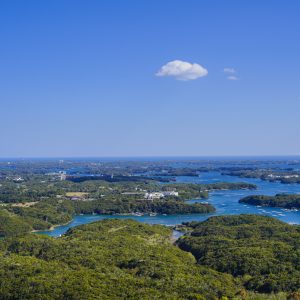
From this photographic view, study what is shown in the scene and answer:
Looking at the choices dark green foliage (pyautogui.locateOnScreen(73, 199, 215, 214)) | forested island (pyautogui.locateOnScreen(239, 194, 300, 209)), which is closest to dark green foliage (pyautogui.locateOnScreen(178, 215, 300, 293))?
dark green foliage (pyautogui.locateOnScreen(73, 199, 215, 214))

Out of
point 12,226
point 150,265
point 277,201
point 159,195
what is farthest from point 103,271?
point 159,195

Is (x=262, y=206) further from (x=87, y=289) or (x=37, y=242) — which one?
(x=87, y=289)

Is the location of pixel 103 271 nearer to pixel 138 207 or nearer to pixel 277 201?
pixel 138 207

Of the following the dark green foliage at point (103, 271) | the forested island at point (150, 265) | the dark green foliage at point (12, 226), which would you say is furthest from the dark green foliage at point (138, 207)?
Answer: the dark green foliage at point (103, 271)

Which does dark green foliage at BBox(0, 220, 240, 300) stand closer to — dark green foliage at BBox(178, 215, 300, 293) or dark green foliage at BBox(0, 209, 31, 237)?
dark green foliage at BBox(178, 215, 300, 293)

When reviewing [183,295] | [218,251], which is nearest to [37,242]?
[218,251]

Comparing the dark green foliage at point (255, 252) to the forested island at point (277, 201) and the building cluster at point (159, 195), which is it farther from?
the building cluster at point (159, 195)

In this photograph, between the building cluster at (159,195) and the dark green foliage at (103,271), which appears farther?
the building cluster at (159,195)

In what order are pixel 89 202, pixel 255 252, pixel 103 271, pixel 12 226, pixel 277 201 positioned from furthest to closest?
pixel 89 202
pixel 277 201
pixel 12 226
pixel 255 252
pixel 103 271
